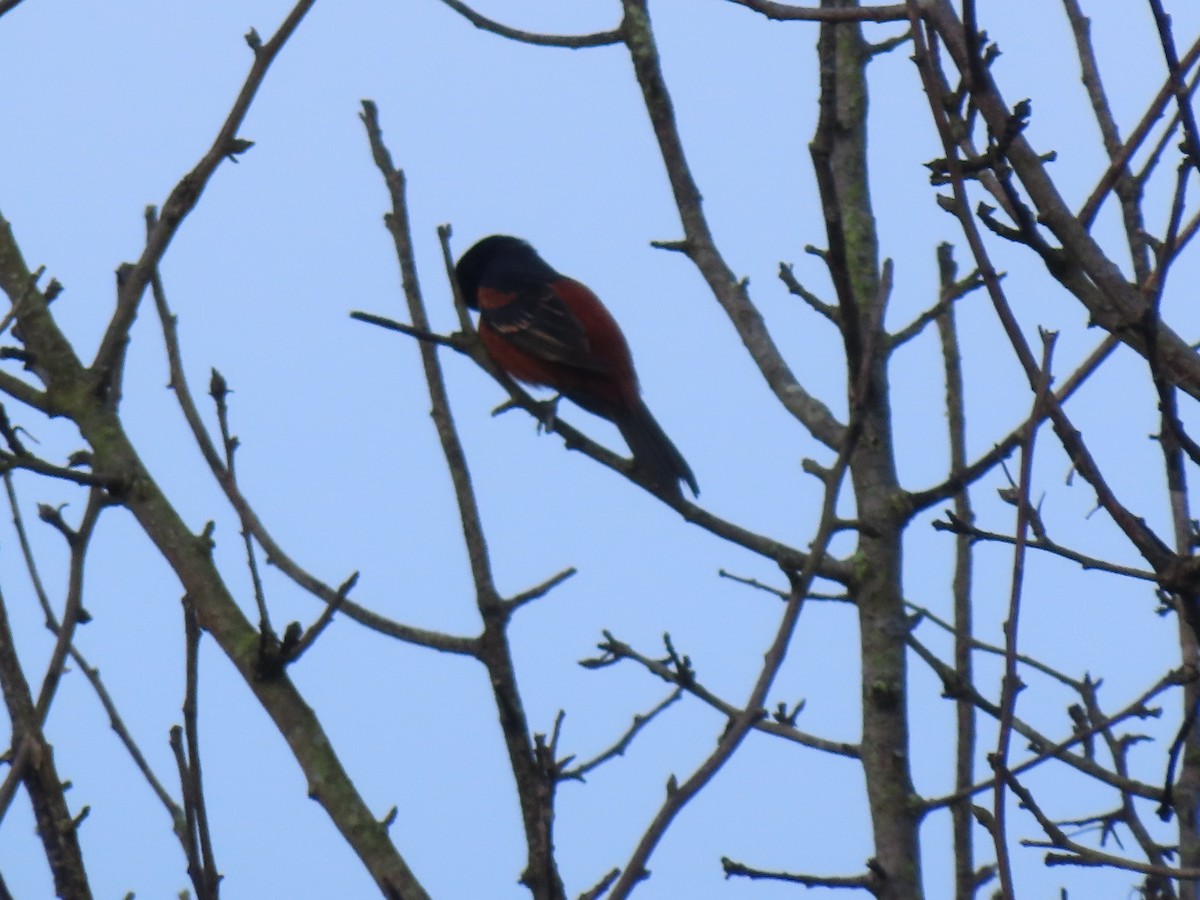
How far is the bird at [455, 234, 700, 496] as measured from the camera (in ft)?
19.7

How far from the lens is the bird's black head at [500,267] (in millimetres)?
6930

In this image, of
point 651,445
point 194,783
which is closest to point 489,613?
point 194,783

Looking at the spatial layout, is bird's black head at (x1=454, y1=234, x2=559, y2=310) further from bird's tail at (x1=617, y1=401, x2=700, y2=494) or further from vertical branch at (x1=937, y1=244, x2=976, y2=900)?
vertical branch at (x1=937, y1=244, x2=976, y2=900)

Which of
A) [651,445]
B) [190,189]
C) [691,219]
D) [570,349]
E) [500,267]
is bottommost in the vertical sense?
[190,189]

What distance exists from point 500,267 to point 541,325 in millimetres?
959

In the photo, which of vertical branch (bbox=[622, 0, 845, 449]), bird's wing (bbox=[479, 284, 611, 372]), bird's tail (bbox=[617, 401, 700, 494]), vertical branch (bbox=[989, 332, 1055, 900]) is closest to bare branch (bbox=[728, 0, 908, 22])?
vertical branch (bbox=[989, 332, 1055, 900])

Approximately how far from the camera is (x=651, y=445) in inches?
224

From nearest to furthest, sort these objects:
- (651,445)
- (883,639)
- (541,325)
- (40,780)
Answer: (40,780) → (883,639) → (651,445) → (541,325)

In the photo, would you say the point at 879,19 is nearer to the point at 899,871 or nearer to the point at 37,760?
the point at 37,760

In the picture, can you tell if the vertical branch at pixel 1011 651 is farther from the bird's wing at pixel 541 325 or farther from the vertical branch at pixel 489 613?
the bird's wing at pixel 541 325

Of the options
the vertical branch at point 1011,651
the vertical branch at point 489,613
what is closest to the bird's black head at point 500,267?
the vertical branch at point 489,613

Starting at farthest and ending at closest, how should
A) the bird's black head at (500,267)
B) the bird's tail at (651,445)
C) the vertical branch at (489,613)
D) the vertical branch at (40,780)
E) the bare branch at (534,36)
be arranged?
the bird's black head at (500,267) → the bird's tail at (651,445) → the bare branch at (534,36) → the vertical branch at (40,780) → the vertical branch at (489,613)

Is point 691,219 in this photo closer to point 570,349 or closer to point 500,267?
point 570,349

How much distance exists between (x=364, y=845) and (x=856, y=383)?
1033 millimetres
